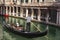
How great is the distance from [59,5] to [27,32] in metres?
9.62

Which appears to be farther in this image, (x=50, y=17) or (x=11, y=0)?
(x=11, y=0)

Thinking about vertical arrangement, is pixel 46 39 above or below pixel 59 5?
below

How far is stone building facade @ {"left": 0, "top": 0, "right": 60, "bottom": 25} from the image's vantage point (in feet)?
86.8

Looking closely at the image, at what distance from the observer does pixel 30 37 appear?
1655 centimetres

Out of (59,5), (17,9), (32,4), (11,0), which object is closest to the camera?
(59,5)

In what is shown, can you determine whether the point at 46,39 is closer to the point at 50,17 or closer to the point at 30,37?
the point at 30,37

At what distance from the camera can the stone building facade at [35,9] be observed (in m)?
26.5

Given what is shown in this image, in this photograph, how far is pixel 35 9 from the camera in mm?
32156

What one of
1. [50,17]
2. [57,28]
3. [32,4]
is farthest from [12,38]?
[32,4]

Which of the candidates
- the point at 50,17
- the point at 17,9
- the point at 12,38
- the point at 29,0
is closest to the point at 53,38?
the point at 12,38

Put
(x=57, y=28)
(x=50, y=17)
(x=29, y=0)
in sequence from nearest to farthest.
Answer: (x=57, y=28), (x=50, y=17), (x=29, y=0)

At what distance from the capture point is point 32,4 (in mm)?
31469

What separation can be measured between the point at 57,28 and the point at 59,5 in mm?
3608

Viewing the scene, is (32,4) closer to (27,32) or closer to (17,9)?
(17,9)
